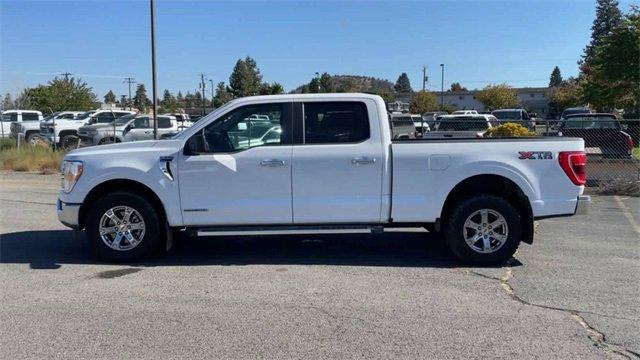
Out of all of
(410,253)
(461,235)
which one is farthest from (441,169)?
(410,253)

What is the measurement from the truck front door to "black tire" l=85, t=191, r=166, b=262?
0.36 metres

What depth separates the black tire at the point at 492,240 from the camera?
653cm

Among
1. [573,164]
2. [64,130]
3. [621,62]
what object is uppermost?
[621,62]

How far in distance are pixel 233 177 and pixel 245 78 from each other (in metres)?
59.6

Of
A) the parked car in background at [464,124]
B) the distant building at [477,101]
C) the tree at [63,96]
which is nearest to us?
the parked car in background at [464,124]

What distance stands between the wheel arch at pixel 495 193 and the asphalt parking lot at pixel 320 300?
50cm

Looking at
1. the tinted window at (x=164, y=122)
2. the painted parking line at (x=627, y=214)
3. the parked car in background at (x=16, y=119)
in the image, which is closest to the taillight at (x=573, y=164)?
the painted parking line at (x=627, y=214)

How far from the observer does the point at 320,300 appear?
540 cm

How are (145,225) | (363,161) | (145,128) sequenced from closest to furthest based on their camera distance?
(363,161), (145,225), (145,128)

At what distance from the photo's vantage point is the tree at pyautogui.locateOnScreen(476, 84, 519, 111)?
77.3 metres

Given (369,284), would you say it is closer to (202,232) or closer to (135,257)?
(202,232)

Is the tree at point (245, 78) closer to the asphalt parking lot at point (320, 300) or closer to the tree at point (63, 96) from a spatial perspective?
the tree at point (63, 96)

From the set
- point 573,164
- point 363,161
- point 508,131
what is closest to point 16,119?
point 508,131

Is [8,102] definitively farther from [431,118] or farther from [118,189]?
[118,189]
